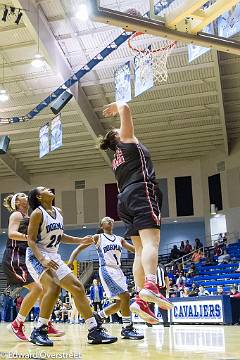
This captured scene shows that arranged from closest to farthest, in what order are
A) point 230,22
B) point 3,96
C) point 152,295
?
point 152,295 → point 230,22 → point 3,96

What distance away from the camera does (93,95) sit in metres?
19.4

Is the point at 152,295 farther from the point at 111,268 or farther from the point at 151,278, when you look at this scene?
the point at 111,268

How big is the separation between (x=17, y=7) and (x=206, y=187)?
52.1 ft

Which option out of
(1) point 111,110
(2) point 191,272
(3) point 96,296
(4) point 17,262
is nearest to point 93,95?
(3) point 96,296

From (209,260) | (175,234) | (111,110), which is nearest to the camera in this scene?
(111,110)

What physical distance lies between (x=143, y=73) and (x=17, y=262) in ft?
26.6

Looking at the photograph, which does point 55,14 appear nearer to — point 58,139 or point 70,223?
point 58,139

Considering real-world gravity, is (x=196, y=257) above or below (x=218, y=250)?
below

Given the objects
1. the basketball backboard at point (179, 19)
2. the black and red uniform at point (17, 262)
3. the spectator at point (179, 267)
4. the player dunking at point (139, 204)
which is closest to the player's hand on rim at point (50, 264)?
the player dunking at point (139, 204)

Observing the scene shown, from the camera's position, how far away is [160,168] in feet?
88.9

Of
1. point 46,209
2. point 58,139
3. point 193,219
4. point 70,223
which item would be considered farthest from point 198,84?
point 46,209

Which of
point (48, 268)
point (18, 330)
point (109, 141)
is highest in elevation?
point (109, 141)

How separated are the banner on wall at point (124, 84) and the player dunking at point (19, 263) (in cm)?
818

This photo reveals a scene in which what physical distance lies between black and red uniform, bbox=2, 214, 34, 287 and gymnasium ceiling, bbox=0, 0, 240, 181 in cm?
770
